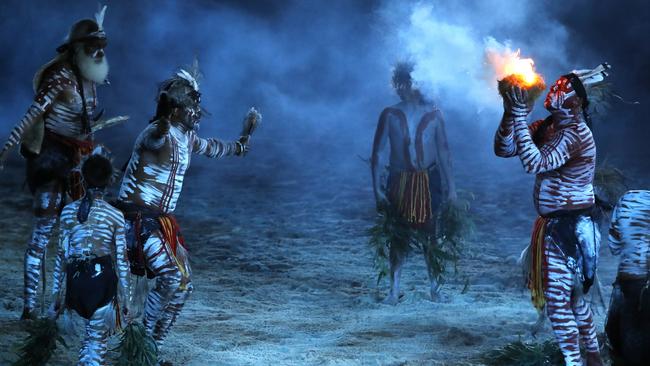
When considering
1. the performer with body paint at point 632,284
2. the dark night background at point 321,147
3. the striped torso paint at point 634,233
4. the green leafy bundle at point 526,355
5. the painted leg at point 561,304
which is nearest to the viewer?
the performer with body paint at point 632,284

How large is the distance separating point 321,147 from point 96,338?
10141mm

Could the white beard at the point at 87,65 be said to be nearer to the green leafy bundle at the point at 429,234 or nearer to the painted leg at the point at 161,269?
the painted leg at the point at 161,269

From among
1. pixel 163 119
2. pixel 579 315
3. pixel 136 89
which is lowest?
pixel 579 315

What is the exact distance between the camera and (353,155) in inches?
529

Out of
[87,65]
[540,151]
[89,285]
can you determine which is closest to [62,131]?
[87,65]

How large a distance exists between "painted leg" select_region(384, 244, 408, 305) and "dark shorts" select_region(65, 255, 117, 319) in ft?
9.40

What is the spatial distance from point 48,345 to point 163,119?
1.27 m

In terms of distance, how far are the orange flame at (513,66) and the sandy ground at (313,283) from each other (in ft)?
5.51

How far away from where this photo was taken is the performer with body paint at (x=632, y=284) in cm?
364

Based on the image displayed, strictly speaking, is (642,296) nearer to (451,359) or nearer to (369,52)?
(451,359)

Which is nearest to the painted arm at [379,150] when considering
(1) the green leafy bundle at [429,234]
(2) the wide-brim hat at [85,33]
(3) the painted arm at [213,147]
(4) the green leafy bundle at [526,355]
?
(1) the green leafy bundle at [429,234]

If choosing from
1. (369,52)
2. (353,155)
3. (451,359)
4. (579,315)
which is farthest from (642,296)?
(369,52)

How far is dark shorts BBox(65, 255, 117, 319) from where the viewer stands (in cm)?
402

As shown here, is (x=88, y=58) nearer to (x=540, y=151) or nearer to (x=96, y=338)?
(x=96, y=338)
